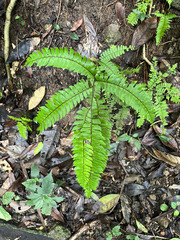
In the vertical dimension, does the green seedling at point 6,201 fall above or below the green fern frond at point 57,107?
below

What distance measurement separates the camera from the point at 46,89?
10.9ft

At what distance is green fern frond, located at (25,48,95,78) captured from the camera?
2.19 m

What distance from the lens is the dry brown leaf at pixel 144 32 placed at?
3012 millimetres

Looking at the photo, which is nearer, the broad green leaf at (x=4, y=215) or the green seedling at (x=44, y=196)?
the green seedling at (x=44, y=196)

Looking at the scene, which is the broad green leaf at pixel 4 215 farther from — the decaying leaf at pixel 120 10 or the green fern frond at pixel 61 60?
the decaying leaf at pixel 120 10

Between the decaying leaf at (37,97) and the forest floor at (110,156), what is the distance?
7cm

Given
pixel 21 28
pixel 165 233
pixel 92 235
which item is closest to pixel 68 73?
pixel 21 28

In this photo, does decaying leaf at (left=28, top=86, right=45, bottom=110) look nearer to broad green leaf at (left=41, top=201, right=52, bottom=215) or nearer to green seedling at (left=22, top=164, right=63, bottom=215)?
green seedling at (left=22, top=164, right=63, bottom=215)

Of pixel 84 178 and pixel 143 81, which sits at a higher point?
pixel 143 81

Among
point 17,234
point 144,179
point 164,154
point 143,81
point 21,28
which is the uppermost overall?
point 21,28

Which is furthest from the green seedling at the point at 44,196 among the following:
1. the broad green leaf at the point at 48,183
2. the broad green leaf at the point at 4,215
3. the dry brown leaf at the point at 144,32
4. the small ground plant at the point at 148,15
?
the small ground plant at the point at 148,15

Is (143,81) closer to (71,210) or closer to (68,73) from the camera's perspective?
(68,73)

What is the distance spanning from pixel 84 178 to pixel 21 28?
289 cm

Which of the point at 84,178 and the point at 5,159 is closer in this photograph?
the point at 84,178
